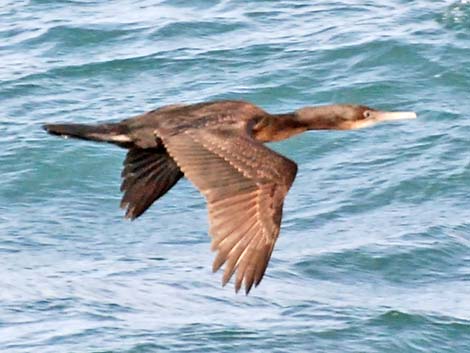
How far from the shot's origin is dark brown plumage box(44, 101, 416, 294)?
24.3 ft

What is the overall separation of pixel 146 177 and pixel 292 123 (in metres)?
0.77

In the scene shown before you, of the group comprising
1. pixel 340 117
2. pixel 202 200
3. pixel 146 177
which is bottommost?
pixel 202 200

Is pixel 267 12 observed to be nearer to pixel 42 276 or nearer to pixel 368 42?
pixel 368 42

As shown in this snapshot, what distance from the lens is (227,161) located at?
769cm

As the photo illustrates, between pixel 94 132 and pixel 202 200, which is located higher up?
pixel 94 132

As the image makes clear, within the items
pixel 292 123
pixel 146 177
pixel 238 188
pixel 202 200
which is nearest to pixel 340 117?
pixel 292 123

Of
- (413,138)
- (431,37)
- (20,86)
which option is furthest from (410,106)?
(20,86)

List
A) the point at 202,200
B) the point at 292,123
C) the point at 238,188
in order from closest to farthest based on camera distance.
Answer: the point at 238,188 → the point at 292,123 → the point at 202,200

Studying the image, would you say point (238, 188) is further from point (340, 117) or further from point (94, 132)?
point (340, 117)

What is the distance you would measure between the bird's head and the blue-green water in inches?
72.3

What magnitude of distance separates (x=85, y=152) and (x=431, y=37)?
3325 mm

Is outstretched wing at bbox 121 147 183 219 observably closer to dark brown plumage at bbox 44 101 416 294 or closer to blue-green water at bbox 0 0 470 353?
dark brown plumage at bbox 44 101 416 294

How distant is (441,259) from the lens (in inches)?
444

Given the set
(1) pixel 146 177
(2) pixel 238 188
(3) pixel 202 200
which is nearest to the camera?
(2) pixel 238 188
